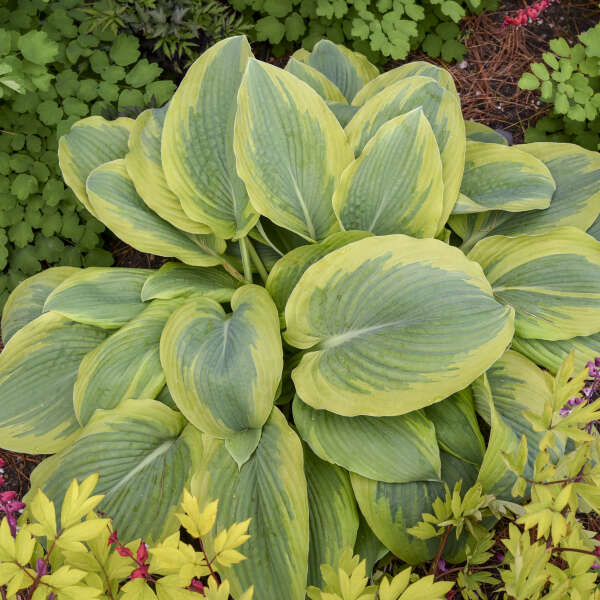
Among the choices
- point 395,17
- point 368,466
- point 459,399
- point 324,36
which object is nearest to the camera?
point 368,466

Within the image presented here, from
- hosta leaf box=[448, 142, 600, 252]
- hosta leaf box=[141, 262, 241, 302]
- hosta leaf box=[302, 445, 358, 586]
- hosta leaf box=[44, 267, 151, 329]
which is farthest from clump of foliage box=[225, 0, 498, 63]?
hosta leaf box=[302, 445, 358, 586]

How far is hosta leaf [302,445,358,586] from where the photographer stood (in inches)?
53.5

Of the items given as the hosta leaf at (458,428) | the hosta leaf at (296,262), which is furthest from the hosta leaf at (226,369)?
the hosta leaf at (458,428)

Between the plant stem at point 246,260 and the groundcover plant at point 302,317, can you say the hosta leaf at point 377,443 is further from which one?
the plant stem at point 246,260

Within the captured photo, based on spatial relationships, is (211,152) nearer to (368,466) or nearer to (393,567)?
(368,466)

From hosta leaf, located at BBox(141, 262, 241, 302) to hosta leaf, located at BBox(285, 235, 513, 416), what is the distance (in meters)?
0.36

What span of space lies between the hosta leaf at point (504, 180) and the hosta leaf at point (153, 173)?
2.64 feet

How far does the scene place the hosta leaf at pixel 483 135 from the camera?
182cm

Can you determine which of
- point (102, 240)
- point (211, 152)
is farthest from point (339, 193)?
point (102, 240)

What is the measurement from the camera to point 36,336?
160cm

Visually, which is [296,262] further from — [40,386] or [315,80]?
[40,386]

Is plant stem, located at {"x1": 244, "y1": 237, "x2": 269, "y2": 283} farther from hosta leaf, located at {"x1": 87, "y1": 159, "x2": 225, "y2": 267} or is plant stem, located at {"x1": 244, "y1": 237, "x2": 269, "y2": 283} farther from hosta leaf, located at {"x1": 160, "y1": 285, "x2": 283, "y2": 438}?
hosta leaf, located at {"x1": 160, "y1": 285, "x2": 283, "y2": 438}

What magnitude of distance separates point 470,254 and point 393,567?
952 mm

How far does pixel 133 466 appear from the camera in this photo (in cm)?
143
